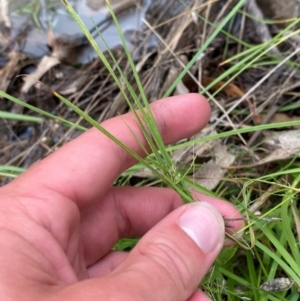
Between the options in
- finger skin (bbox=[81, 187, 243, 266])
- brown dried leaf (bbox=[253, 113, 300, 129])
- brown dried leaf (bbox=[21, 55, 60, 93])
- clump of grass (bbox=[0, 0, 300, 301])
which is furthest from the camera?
brown dried leaf (bbox=[21, 55, 60, 93])

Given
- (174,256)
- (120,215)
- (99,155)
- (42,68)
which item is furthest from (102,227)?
(42,68)

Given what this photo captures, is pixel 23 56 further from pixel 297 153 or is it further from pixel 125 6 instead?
pixel 297 153

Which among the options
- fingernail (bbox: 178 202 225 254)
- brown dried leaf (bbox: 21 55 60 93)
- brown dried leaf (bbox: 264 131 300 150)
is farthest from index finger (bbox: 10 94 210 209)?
brown dried leaf (bbox: 21 55 60 93)

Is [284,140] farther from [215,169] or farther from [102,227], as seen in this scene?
[102,227]

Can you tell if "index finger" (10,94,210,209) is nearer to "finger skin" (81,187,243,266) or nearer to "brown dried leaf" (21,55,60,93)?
"finger skin" (81,187,243,266)

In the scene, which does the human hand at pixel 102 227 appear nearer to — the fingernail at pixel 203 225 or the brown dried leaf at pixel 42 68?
the fingernail at pixel 203 225

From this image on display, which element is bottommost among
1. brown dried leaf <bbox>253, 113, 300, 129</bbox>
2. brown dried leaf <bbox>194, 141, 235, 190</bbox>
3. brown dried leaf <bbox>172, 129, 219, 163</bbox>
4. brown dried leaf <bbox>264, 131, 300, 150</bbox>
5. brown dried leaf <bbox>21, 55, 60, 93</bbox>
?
brown dried leaf <bbox>253, 113, 300, 129</bbox>

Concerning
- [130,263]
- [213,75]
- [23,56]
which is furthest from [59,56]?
[130,263]

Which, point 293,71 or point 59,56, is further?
point 59,56
